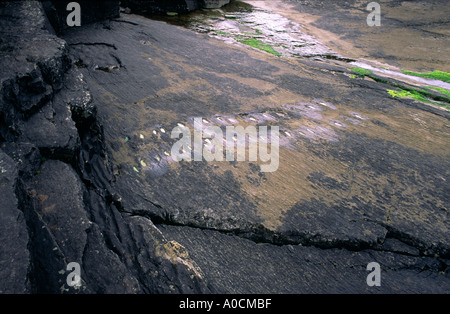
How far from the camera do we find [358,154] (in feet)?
8.90

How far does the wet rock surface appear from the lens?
64.1 inches

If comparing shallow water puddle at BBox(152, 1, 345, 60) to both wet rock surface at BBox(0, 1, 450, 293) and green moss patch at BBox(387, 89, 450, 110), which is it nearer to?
green moss patch at BBox(387, 89, 450, 110)

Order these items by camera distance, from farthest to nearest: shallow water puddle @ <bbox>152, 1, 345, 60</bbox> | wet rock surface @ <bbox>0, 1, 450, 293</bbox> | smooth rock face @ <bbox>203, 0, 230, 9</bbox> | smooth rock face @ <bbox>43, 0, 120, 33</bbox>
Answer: smooth rock face @ <bbox>203, 0, 230, 9</bbox> → shallow water puddle @ <bbox>152, 1, 345, 60</bbox> → smooth rock face @ <bbox>43, 0, 120, 33</bbox> → wet rock surface @ <bbox>0, 1, 450, 293</bbox>

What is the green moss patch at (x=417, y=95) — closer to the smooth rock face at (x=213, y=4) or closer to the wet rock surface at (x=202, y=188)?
the wet rock surface at (x=202, y=188)

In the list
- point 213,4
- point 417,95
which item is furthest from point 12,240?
point 213,4

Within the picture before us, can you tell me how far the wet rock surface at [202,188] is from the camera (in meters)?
1.63

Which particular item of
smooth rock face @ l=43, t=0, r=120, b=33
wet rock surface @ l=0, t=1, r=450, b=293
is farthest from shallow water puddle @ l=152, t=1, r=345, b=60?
wet rock surface @ l=0, t=1, r=450, b=293

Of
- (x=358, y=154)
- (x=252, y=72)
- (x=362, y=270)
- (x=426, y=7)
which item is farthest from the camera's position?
(x=426, y=7)

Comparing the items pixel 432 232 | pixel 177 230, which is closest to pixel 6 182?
pixel 177 230

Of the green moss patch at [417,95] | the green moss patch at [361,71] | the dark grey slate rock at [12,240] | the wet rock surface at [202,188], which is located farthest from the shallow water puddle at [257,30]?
the dark grey slate rock at [12,240]

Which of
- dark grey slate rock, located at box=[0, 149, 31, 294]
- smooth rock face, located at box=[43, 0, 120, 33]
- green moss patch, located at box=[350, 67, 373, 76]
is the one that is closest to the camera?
dark grey slate rock, located at box=[0, 149, 31, 294]
